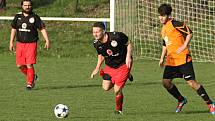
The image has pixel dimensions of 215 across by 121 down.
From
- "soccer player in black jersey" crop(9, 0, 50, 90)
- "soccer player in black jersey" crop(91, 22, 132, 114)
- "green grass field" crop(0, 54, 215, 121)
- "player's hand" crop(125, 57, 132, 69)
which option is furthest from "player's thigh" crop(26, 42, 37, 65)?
"player's hand" crop(125, 57, 132, 69)

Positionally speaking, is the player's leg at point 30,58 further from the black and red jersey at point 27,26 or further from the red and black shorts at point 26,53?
the black and red jersey at point 27,26

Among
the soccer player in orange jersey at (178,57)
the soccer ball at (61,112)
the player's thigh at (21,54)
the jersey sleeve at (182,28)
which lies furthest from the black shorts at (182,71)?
the player's thigh at (21,54)

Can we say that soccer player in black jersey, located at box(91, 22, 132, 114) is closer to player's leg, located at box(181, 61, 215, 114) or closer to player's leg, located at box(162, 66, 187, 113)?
player's leg, located at box(162, 66, 187, 113)

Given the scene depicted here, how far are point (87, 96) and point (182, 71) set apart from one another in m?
2.83

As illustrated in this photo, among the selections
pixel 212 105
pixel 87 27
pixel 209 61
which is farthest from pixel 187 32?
pixel 87 27

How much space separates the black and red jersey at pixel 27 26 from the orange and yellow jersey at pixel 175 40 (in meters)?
4.16

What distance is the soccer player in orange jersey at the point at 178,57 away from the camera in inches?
444

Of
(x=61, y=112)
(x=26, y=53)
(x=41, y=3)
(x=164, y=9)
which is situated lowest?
(x=61, y=112)

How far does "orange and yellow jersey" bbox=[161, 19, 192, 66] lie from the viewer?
1145 centimetres

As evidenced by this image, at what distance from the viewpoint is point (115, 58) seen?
11391mm

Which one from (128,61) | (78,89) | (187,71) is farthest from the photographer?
(78,89)

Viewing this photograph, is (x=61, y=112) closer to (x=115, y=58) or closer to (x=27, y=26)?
(x=115, y=58)

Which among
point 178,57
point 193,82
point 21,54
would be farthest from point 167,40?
point 21,54

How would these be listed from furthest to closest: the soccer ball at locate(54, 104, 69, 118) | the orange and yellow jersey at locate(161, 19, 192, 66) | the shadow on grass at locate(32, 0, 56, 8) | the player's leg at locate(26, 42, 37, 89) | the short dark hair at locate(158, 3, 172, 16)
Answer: the shadow on grass at locate(32, 0, 56, 8) → the player's leg at locate(26, 42, 37, 89) → the orange and yellow jersey at locate(161, 19, 192, 66) → the short dark hair at locate(158, 3, 172, 16) → the soccer ball at locate(54, 104, 69, 118)
